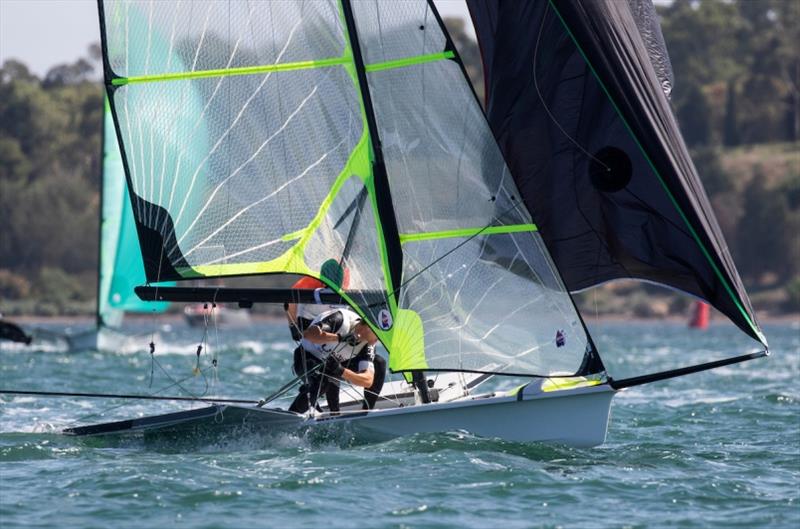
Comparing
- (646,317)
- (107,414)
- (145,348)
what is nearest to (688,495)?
(107,414)

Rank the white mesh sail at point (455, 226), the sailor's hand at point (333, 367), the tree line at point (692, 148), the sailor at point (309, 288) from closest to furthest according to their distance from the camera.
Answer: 1. the white mesh sail at point (455, 226)
2. the sailor's hand at point (333, 367)
3. the sailor at point (309, 288)
4. the tree line at point (692, 148)

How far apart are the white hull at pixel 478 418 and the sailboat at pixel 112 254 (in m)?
17.6

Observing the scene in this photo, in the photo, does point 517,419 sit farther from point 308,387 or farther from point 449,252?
point 308,387

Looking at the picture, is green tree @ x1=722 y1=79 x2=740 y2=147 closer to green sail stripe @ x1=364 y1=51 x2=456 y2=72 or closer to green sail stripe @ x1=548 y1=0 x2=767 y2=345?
green sail stripe @ x1=548 y1=0 x2=767 y2=345

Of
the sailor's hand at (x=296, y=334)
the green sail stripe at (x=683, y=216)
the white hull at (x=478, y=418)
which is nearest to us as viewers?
the green sail stripe at (x=683, y=216)

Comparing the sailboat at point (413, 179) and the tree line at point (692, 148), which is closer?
the sailboat at point (413, 179)

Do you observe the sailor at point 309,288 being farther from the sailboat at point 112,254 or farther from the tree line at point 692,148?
the tree line at point 692,148

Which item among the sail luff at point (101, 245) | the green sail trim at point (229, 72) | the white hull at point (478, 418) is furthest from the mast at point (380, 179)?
the sail luff at point (101, 245)

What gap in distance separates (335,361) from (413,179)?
1.58 metres

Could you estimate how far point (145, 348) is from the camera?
1228 inches

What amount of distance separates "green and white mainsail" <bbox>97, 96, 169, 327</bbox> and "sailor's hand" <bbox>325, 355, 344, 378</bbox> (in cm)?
1730

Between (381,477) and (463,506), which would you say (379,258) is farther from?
(463,506)

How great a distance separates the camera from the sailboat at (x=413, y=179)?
11242 millimetres

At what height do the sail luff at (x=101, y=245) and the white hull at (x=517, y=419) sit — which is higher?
the sail luff at (x=101, y=245)
